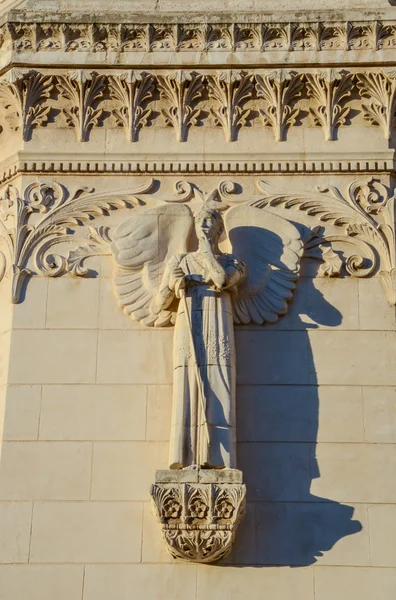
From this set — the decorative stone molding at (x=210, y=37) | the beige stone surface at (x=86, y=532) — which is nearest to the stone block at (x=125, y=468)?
the beige stone surface at (x=86, y=532)

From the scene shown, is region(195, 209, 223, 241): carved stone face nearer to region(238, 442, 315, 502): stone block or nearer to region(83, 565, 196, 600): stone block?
region(238, 442, 315, 502): stone block

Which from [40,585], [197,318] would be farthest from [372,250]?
[40,585]

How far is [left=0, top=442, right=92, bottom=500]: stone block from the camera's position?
13.4m

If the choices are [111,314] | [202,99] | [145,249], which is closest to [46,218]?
[145,249]

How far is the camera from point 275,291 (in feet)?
46.6

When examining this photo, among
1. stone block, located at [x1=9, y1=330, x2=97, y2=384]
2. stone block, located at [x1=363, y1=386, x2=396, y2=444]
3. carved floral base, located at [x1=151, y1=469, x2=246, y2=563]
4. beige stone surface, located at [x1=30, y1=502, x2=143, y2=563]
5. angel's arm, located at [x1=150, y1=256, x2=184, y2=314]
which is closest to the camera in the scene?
carved floral base, located at [x1=151, y1=469, x2=246, y2=563]

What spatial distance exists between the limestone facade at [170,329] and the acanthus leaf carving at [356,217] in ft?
0.07

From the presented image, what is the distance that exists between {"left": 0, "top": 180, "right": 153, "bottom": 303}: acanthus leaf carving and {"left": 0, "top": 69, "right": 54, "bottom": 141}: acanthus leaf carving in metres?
0.80

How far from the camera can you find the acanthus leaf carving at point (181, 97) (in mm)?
15055

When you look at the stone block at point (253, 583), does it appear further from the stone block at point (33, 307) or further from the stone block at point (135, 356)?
the stone block at point (33, 307)

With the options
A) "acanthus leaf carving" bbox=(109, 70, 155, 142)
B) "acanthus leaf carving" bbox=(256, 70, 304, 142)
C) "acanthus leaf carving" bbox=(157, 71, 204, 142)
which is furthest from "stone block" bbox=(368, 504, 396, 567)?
"acanthus leaf carving" bbox=(109, 70, 155, 142)

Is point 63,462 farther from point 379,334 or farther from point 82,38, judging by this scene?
point 82,38

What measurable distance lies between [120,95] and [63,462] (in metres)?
4.46

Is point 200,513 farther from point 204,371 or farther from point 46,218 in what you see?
point 46,218
